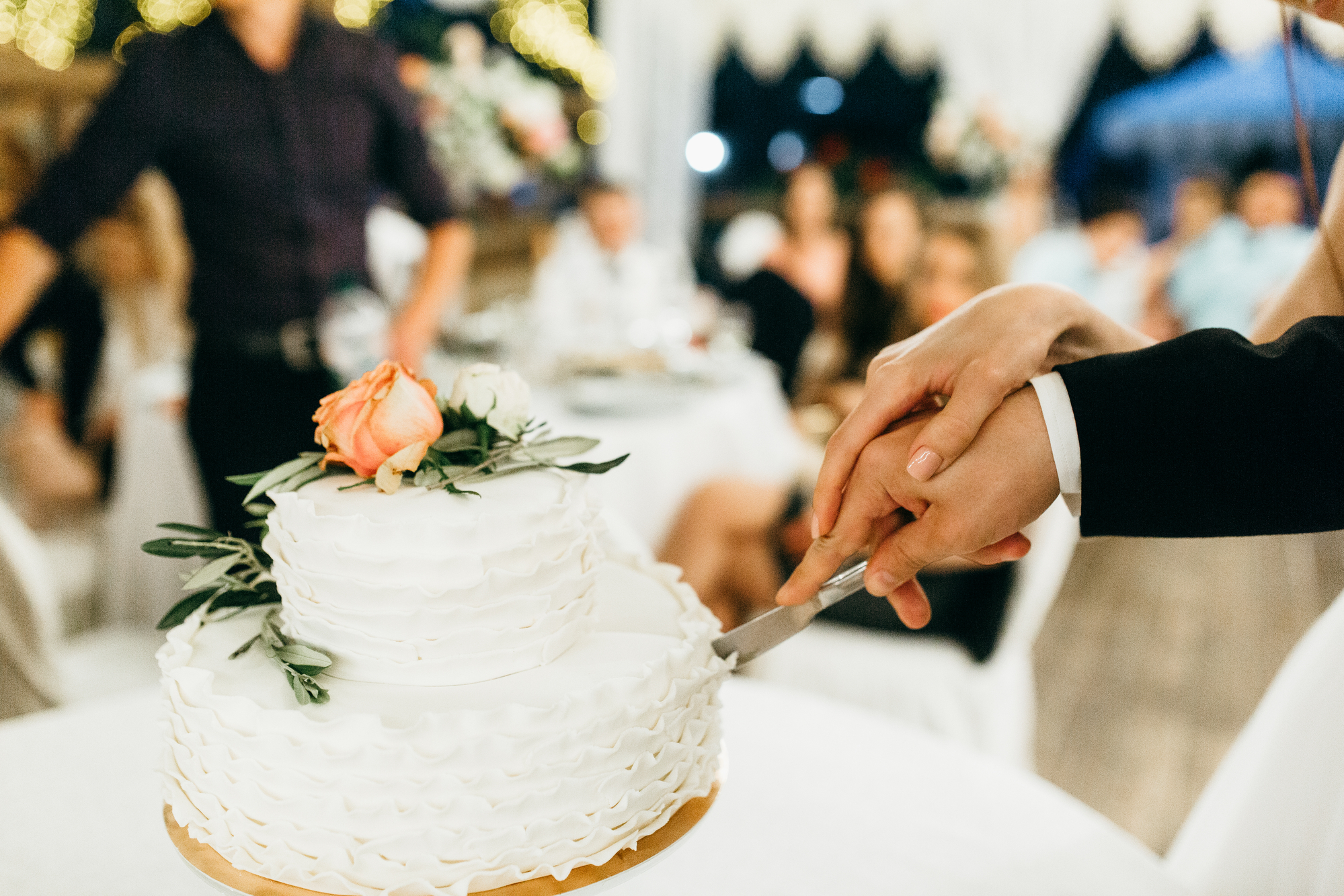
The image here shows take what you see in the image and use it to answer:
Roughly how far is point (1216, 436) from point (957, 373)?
0.80 ft

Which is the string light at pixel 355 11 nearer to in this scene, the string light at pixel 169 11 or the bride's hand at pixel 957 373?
the string light at pixel 169 11

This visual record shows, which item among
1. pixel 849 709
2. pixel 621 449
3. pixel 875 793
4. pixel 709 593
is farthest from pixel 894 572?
pixel 709 593

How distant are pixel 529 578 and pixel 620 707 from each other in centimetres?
14

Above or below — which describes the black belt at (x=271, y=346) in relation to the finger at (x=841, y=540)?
below

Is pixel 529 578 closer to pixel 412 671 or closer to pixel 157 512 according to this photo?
pixel 412 671

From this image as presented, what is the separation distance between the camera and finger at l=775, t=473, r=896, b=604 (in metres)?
0.97

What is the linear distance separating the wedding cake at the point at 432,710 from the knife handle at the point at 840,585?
169mm

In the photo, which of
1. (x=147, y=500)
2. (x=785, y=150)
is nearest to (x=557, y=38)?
(x=785, y=150)

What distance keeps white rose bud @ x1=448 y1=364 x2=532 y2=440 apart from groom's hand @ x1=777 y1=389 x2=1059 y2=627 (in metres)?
0.34

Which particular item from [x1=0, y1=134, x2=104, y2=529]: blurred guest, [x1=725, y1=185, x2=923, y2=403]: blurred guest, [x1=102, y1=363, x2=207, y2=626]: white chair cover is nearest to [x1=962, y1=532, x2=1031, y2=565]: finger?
[x1=102, y1=363, x2=207, y2=626]: white chair cover

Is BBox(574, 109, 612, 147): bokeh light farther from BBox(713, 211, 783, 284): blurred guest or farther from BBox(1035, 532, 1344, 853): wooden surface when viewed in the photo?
BBox(1035, 532, 1344, 853): wooden surface

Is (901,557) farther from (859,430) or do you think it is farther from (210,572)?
(210,572)

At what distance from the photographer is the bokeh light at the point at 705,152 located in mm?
8703

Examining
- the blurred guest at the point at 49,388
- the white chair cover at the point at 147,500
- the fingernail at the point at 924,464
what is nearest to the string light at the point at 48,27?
the blurred guest at the point at 49,388
